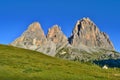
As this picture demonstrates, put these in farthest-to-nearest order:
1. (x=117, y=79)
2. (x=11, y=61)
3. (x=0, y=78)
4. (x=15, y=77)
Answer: (x=11, y=61) < (x=117, y=79) < (x=15, y=77) < (x=0, y=78)

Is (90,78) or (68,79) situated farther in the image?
(90,78)

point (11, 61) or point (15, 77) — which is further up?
point (11, 61)

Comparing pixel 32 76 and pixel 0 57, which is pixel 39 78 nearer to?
pixel 32 76

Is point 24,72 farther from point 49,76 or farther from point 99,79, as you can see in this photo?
point 99,79

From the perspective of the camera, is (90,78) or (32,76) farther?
(90,78)

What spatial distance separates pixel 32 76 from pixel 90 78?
1389cm

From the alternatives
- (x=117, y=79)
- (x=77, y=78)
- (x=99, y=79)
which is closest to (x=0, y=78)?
(x=77, y=78)

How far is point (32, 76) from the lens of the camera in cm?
6638

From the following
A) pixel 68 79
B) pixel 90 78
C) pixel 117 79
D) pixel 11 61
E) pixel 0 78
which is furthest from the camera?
pixel 11 61

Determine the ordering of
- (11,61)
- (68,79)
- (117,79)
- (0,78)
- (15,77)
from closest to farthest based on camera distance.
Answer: (0,78)
(15,77)
(68,79)
(117,79)
(11,61)

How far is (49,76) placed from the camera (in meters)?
68.9

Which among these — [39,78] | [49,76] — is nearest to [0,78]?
[39,78]

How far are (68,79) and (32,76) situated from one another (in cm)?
747

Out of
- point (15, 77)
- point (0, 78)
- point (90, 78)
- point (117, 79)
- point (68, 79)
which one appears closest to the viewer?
point (0, 78)
